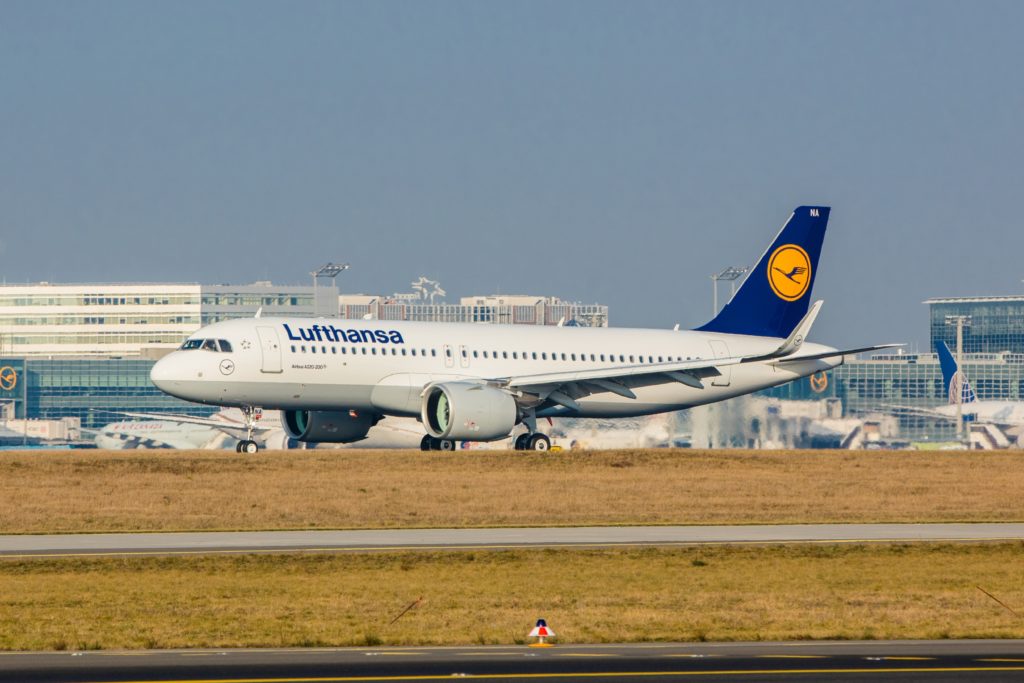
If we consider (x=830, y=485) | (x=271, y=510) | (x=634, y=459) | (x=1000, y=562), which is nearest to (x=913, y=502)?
(x=830, y=485)

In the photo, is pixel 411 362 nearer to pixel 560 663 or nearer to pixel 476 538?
pixel 476 538

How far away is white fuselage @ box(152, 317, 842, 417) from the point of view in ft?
180

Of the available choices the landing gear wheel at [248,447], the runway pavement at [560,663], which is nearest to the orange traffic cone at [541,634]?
the runway pavement at [560,663]

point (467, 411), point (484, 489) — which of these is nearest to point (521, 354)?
point (467, 411)

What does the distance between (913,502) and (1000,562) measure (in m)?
13.6

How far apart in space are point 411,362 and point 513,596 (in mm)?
28039

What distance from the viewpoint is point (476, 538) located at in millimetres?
37781

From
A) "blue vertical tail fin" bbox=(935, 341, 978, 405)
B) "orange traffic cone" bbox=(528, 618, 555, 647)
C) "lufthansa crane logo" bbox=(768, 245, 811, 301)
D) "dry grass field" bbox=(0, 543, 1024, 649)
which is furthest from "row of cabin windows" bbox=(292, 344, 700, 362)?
"blue vertical tail fin" bbox=(935, 341, 978, 405)

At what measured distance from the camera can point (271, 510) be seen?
44.5 metres

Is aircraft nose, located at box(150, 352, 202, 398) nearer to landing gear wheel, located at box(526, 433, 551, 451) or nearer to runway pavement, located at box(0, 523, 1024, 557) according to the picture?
landing gear wheel, located at box(526, 433, 551, 451)

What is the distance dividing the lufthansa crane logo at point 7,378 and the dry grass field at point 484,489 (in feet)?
454

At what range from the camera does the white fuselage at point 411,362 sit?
180 feet

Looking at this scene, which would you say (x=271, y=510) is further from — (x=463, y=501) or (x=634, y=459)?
(x=634, y=459)

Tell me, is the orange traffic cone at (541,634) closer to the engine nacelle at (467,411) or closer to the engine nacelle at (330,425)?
the engine nacelle at (467,411)
